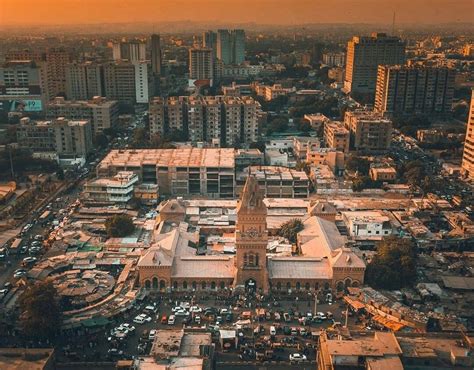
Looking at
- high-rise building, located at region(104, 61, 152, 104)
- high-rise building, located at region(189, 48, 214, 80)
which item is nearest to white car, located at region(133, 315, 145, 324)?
high-rise building, located at region(104, 61, 152, 104)

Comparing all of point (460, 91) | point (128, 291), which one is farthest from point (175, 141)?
point (460, 91)

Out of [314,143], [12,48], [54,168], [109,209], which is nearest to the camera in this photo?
[109,209]

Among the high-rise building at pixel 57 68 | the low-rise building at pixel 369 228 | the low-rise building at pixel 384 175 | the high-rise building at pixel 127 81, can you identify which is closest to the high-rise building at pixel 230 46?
the high-rise building at pixel 127 81

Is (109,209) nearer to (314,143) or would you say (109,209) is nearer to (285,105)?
(314,143)

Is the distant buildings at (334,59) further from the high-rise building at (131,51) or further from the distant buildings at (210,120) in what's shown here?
the distant buildings at (210,120)

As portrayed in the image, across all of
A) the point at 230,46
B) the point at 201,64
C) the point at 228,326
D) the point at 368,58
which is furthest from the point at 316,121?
the point at 230,46

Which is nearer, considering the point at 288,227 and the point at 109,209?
the point at 288,227

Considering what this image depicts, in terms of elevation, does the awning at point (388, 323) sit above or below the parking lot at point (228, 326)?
above
